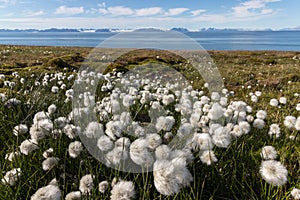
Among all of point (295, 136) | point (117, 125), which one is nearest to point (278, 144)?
point (295, 136)

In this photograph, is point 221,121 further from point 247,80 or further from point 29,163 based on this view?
point 247,80

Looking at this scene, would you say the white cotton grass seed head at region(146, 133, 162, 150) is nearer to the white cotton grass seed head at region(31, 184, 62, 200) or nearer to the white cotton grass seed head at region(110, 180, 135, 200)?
the white cotton grass seed head at region(110, 180, 135, 200)

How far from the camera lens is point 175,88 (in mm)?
9898

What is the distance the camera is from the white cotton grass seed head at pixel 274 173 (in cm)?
247

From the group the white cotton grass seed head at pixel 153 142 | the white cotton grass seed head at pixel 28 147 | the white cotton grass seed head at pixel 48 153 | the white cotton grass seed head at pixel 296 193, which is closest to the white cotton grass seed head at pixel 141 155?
the white cotton grass seed head at pixel 153 142

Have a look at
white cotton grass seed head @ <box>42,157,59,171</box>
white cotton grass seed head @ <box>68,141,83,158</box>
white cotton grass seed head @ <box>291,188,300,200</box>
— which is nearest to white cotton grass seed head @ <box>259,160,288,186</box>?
white cotton grass seed head @ <box>291,188,300,200</box>

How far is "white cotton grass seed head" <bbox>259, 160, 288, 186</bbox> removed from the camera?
2.47m

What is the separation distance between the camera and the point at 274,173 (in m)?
2.53

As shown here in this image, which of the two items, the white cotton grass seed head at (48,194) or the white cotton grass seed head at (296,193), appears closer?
the white cotton grass seed head at (48,194)

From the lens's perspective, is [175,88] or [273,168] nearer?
[273,168]

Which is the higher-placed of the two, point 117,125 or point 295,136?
point 117,125

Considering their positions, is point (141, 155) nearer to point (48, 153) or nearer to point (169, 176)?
point (169, 176)

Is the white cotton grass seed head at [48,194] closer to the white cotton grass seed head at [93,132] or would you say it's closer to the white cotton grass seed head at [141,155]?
the white cotton grass seed head at [141,155]

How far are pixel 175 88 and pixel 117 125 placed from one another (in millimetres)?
6453
